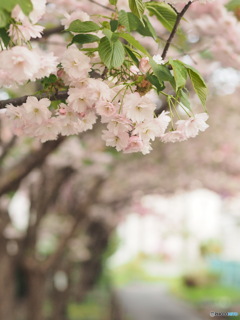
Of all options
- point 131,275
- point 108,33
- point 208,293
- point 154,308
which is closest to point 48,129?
point 108,33

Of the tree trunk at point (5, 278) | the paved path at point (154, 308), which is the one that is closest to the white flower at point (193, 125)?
the tree trunk at point (5, 278)

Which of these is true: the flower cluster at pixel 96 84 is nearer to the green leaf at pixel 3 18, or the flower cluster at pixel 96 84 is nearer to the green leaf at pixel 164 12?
the green leaf at pixel 3 18

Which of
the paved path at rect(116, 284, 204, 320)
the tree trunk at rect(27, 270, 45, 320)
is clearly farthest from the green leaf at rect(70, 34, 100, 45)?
the paved path at rect(116, 284, 204, 320)

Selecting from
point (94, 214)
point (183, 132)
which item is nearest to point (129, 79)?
point (183, 132)

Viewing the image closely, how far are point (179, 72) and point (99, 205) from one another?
35.1ft

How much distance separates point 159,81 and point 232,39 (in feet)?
6.34

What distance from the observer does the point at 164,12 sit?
1.73m

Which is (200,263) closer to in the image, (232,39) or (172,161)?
(172,161)

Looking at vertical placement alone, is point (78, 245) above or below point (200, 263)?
above

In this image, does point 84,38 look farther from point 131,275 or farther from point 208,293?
point 131,275

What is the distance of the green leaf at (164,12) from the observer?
5.57 ft

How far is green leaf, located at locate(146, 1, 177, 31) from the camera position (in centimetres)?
170

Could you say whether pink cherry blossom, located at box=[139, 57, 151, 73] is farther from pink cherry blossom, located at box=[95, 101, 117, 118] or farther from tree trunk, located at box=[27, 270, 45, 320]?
tree trunk, located at box=[27, 270, 45, 320]

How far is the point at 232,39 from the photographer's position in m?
3.21
